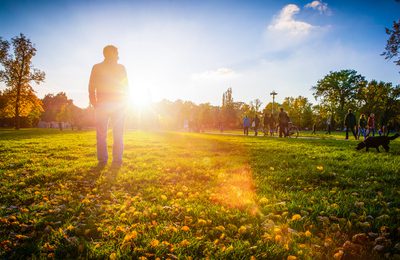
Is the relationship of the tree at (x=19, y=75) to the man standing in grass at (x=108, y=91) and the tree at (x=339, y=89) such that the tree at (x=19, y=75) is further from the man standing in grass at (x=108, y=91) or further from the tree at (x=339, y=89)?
the tree at (x=339, y=89)

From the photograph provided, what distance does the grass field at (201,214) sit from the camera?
2379 millimetres

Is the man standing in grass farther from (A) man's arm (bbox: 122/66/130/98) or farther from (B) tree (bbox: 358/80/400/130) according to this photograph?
(B) tree (bbox: 358/80/400/130)

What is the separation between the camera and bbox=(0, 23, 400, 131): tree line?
34.7 metres

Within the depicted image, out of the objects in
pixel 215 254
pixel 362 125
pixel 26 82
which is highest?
pixel 26 82

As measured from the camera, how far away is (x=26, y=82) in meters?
35.7

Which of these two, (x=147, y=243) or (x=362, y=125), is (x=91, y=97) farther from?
(x=362, y=125)

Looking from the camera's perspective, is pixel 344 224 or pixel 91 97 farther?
pixel 91 97

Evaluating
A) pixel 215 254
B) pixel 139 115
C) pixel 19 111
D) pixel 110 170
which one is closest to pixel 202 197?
pixel 215 254

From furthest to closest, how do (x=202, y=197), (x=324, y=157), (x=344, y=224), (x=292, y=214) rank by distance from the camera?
(x=324, y=157), (x=202, y=197), (x=292, y=214), (x=344, y=224)

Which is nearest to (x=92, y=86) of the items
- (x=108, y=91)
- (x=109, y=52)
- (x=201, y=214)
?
(x=108, y=91)

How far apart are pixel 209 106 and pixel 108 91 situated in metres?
73.1

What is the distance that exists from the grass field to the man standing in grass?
4.45ft

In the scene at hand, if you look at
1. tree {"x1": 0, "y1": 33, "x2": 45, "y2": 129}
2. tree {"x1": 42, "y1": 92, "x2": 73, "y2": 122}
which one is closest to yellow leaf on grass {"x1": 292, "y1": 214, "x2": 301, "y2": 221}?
tree {"x1": 0, "y1": 33, "x2": 45, "y2": 129}

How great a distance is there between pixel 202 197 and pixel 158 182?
141 centimetres
